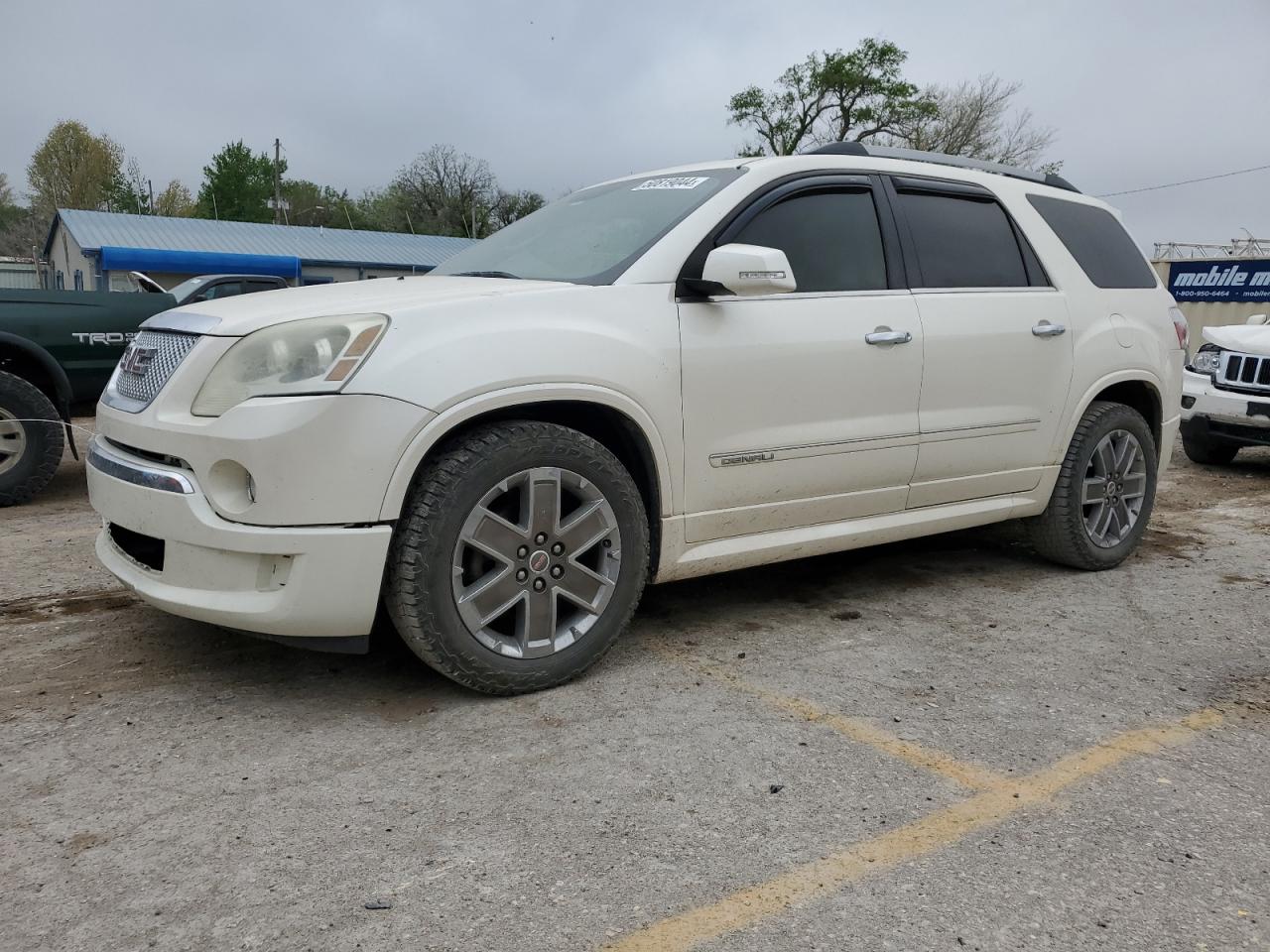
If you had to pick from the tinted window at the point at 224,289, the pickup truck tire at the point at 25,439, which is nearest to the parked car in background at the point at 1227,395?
the pickup truck tire at the point at 25,439

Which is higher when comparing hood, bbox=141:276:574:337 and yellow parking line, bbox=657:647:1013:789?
hood, bbox=141:276:574:337

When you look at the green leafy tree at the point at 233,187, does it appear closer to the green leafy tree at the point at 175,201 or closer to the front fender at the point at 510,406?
the green leafy tree at the point at 175,201

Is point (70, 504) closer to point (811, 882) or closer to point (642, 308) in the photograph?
point (642, 308)

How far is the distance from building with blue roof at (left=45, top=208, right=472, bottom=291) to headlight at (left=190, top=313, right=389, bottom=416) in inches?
1180

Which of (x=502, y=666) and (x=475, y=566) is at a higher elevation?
(x=475, y=566)

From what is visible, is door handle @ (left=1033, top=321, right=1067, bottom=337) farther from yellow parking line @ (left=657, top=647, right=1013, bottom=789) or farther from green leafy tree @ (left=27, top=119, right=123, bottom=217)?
green leafy tree @ (left=27, top=119, right=123, bottom=217)

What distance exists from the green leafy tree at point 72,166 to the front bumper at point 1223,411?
70545 millimetres

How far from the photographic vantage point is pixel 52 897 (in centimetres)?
211

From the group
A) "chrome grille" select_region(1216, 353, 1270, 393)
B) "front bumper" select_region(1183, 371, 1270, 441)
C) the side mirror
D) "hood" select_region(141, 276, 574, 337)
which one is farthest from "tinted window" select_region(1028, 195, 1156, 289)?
"chrome grille" select_region(1216, 353, 1270, 393)

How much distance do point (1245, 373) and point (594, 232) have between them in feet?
22.0

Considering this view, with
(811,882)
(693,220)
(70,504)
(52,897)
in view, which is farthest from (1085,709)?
(70,504)

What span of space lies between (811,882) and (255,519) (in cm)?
174

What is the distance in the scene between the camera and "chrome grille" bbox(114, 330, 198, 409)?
3.09 meters

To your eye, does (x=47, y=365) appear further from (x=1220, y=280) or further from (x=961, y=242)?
(x=1220, y=280)
